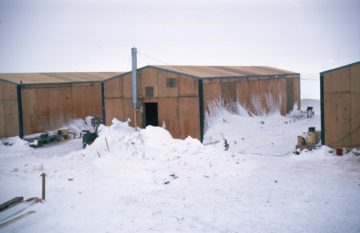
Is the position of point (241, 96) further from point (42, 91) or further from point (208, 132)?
point (42, 91)

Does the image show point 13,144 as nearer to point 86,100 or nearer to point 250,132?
point 86,100

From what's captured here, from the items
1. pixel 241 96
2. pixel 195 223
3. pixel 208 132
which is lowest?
pixel 195 223

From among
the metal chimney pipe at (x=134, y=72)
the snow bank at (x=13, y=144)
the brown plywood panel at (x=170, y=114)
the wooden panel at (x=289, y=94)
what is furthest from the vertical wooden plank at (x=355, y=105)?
the snow bank at (x=13, y=144)

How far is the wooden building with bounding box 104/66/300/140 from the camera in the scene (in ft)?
71.7

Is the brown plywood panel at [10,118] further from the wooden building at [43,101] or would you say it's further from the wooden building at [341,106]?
the wooden building at [341,106]

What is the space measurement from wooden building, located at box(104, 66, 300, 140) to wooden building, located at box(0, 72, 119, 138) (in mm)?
6087

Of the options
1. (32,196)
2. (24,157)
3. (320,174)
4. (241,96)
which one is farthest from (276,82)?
(32,196)

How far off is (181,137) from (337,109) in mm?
8484

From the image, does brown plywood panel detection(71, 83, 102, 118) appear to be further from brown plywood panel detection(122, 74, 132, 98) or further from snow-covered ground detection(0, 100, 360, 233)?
snow-covered ground detection(0, 100, 360, 233)

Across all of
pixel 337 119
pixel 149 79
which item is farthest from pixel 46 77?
pixel 337 119

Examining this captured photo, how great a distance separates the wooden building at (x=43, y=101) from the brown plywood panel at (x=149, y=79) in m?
9.27

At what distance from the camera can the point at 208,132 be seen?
21547 mm

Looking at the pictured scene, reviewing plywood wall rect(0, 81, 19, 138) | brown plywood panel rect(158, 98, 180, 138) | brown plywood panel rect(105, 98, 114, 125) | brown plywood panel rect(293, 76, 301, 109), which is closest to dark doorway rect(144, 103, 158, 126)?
brown plywood panel rect(105, 98, 114, 125)

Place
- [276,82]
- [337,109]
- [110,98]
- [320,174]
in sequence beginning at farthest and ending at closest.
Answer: [276,82] < [110,98] < [337,109] < [320,174]
